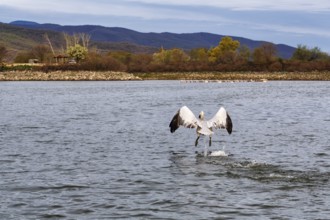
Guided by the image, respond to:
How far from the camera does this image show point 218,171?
18.0m

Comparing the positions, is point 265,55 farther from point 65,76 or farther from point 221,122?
point 221,122

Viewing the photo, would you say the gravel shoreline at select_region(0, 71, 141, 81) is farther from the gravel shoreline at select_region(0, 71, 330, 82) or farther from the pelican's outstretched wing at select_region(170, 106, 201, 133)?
the pelican's outstretched wing at select_region(170, 106, 201, 133)

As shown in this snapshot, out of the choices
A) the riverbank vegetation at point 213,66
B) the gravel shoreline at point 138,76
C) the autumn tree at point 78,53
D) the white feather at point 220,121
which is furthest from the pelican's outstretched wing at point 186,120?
the autumn tree at point 78,53

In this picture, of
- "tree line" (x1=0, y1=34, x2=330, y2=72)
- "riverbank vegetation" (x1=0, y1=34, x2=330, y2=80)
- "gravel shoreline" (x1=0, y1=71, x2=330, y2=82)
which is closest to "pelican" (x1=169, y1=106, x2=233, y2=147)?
"gravel shoreline" (x1=0, y1=71, x2=330, y2=82)

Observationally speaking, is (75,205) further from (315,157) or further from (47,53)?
(47,53)

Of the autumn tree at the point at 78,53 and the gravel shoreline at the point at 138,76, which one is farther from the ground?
the autumn tree at the point at 78,53

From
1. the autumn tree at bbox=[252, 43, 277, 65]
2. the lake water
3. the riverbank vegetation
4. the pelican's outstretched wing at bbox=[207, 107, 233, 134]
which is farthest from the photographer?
the autumn tree at bbox=[252, 43, 277, 65]

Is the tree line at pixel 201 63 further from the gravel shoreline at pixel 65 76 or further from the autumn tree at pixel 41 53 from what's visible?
the autumn tree at pixel 41 53

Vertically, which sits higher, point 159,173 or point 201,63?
point 201,63

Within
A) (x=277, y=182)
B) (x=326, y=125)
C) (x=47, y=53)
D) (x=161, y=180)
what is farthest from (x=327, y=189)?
(x=47, y=53)

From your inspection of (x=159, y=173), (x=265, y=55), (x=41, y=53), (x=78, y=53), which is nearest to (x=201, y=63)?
(x=265, y=55)

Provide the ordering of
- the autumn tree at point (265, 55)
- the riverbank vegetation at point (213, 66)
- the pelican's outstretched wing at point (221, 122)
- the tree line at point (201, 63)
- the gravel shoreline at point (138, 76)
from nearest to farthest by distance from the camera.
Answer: the pelican's outstretched wing at point (221, 122) → the gravel shoreline at point (138, 76) → the riverbank vegetation at point (213, 66) → the tree line at point (201, 63) → the autumn tree at point (265, 55)

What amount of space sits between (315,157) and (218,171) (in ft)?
13.6

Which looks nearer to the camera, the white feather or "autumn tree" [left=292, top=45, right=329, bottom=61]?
the white feather
